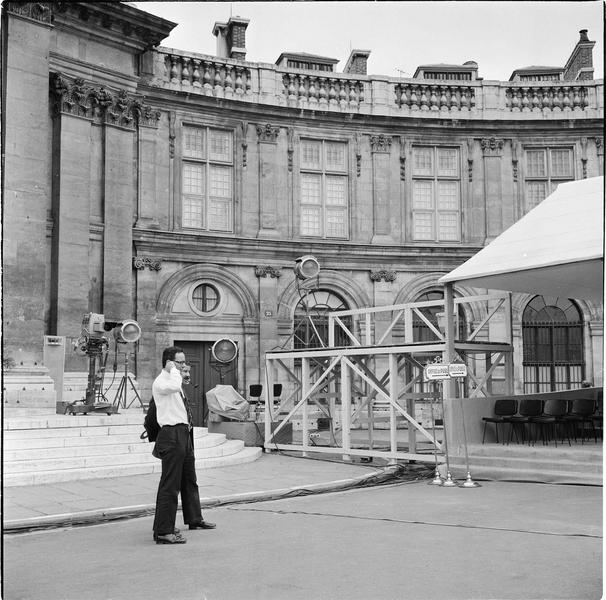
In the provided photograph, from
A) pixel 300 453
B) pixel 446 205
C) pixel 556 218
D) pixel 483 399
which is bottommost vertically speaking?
pixel 300 453

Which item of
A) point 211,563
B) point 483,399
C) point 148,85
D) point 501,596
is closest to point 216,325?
point 148,85

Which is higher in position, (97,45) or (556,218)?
(97,45)

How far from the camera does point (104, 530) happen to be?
26.9ft

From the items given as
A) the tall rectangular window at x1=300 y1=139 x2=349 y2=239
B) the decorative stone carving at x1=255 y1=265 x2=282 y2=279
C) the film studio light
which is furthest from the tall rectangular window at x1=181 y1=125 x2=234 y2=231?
the film studio light

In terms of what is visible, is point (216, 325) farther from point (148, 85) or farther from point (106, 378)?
point (148, 85)

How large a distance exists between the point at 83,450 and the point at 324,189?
1293 centimetres

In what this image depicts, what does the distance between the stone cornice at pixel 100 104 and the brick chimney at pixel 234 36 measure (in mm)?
4160

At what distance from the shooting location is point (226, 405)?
17.4m

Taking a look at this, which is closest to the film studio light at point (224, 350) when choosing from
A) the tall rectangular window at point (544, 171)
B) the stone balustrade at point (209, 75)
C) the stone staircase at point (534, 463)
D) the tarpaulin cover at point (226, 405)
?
the tarpaulin cover at point (226, 405)

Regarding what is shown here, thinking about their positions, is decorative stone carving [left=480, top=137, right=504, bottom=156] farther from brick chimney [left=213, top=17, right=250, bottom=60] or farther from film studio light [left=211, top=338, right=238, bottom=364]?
film studio light [left=211, top=338, right=238, bottom=364]

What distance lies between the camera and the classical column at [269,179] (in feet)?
76.2

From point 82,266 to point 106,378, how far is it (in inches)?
105

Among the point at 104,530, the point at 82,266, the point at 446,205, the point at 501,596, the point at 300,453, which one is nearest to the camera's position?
the point at 501,596

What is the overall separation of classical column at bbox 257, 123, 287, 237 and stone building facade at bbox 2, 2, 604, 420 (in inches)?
1.6
